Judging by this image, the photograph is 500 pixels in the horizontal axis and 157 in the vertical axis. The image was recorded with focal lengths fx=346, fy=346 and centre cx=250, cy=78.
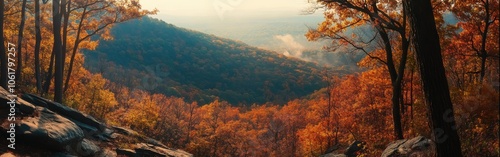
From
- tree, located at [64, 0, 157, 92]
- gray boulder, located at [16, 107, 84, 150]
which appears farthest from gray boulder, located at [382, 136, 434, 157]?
tree, located at [64, 0, 157, 92]

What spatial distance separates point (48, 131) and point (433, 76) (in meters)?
9.29

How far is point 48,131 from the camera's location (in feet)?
30.4

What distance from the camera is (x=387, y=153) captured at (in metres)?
11.2

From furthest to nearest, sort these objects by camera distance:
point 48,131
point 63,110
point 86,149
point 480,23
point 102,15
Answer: point 102,15 → point 480,23 → point 63,110 → point 86,149 → point 48,131

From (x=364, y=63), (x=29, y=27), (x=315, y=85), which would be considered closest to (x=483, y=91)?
(x=364, y=63)

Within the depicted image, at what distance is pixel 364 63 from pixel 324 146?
96.7 feet


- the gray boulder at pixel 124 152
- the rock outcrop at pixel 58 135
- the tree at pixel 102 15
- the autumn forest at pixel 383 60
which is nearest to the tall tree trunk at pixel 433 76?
the autumn forest at pixel 383 60

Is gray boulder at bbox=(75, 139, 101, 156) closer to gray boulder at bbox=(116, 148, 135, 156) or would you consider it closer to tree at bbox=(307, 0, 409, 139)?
gray boulder at bbox=(116, 148, 135, 156)

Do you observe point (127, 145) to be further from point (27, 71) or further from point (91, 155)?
point (27, 71)

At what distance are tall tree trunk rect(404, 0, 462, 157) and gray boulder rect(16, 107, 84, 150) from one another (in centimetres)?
899

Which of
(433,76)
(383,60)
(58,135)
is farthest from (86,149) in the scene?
(383,60)

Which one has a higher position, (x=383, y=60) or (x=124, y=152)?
(x=383, y=60)

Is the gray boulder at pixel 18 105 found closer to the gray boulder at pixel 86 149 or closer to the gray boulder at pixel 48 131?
the gray boulder at pixel 48 131

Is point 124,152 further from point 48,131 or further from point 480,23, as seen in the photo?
point 480,23
